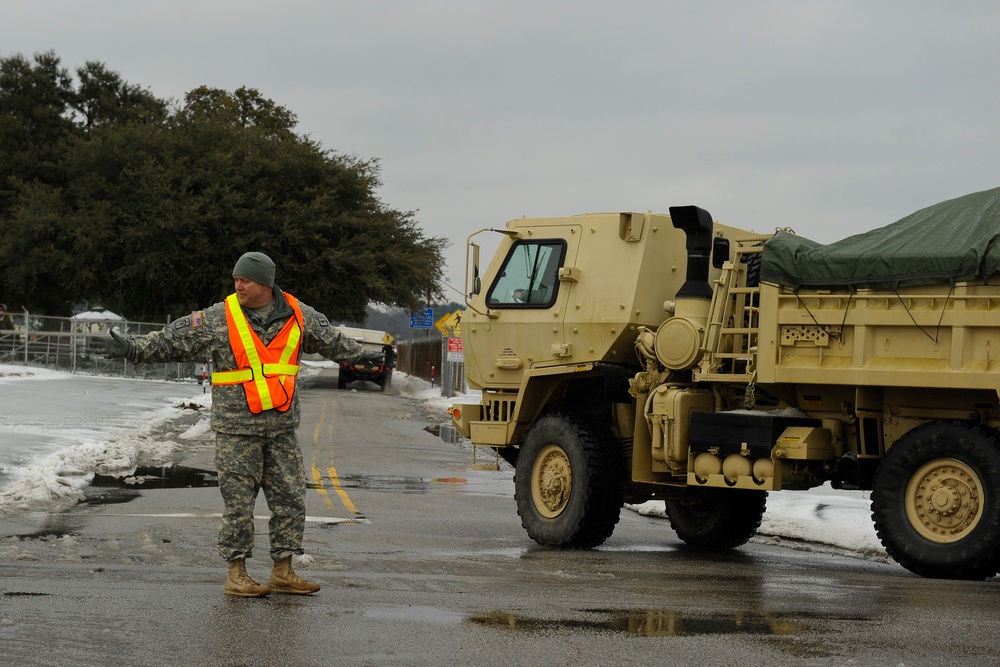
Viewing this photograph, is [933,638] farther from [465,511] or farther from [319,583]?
[465,511]

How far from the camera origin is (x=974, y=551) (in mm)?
9266

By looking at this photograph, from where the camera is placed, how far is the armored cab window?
40.8 ft

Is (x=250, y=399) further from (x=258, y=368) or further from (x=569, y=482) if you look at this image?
(x=569, y=482)

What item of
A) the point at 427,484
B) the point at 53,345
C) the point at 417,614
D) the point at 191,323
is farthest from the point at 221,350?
the point at 53,345

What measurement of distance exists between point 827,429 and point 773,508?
495 cm

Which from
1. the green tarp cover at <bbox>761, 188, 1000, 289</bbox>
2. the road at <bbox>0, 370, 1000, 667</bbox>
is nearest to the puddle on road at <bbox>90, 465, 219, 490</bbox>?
the road at <bbox>0, 370, 1000, 667</bbox>

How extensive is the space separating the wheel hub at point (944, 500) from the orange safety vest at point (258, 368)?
4.64 meters

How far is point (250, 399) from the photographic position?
7.69 m

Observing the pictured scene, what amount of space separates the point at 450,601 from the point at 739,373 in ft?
13.7

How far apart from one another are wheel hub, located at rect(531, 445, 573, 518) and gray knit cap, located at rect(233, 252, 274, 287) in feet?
15.2

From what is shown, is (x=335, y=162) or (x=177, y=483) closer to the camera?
(x=177, y=483)

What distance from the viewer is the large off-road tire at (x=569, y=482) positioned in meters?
11.5

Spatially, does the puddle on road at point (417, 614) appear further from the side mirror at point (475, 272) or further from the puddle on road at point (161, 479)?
the puddle on road at point (161, 479)

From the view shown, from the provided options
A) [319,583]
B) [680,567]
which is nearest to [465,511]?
[680,567]
